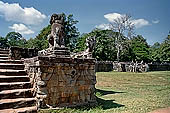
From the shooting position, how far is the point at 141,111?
5336 mm

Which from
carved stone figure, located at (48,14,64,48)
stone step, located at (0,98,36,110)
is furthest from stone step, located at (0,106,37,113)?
carved stone figure, located at (48,14,64,48)

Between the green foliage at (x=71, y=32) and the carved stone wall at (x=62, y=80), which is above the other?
the green foliage at (x=71, y=32)

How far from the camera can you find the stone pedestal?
15.9 ft

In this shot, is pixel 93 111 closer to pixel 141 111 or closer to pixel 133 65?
pixel 141 111

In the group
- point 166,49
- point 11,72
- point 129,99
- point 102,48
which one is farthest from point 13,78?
point 166,49

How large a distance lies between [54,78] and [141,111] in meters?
2.99

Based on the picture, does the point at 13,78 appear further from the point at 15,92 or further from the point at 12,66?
the point at 12,66

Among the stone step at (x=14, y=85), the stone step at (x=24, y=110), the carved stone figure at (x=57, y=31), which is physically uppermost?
the carved stone figure at (x=57, y=31)

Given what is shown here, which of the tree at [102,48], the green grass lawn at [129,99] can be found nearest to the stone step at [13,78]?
the green grass lawn at [129,99]

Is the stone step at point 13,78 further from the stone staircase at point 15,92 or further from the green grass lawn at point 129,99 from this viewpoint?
the green grass lawn at point 129,99

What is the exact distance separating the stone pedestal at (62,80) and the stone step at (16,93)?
210 millimetres

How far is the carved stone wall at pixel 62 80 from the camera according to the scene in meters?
4.84

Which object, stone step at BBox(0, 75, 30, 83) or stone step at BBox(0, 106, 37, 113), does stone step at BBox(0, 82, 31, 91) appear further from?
stone step at BBox(0, 106, 37, 113)

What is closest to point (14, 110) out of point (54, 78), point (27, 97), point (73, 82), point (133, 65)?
point (27, 97)
